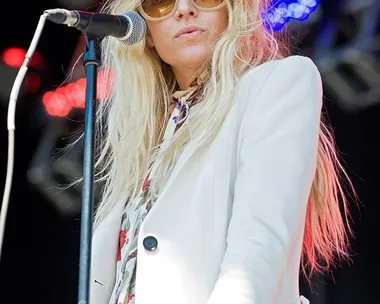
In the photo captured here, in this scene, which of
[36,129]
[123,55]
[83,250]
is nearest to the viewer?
[83,250]

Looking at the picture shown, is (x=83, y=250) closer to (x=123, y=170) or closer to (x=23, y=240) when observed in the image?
(x=123, y=170)

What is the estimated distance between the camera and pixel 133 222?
176 centimetres

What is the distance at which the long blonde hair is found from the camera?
1.68 m

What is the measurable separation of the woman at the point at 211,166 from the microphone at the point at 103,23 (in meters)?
0.24

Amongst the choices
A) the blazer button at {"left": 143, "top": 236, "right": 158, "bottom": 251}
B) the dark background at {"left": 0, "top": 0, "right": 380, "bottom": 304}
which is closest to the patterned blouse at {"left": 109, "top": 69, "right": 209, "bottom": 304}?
the blazer button at {"left": 143, "top": 236, "right": 158, "bottom": 251}

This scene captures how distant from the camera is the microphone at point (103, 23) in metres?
1.38

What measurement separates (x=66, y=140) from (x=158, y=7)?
276cm

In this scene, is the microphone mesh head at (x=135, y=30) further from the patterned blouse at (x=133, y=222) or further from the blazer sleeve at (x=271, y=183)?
the patterned blouse at (x=133, y=222)

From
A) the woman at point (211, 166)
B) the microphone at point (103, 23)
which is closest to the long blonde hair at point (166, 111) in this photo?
the woman at point (211, 166)

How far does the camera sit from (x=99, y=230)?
1.83 metres

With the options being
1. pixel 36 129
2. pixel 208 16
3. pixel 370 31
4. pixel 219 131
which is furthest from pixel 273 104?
pixel 36 129

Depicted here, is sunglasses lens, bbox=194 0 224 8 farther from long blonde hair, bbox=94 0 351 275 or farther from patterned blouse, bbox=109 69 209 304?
patterned blouse, bbox=109 69 209 304

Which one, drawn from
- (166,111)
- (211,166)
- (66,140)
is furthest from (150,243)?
(66,140)

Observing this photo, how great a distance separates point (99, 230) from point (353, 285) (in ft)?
8.18
